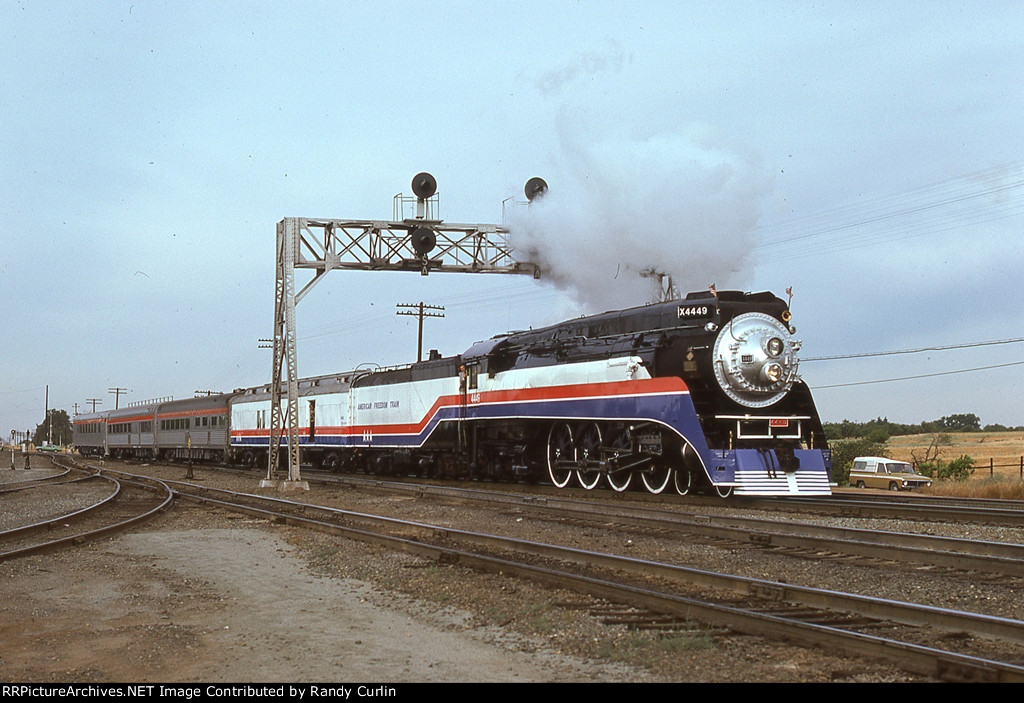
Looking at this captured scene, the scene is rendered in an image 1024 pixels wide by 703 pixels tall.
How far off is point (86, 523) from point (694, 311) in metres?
10.8

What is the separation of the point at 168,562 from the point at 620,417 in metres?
8.74

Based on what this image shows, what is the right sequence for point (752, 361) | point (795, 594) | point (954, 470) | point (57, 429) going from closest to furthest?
point (795, 594)
point (752, 361)
point (954, 470)
point (57, 429)

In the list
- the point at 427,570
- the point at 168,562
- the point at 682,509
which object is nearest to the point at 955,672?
the point at 427,570

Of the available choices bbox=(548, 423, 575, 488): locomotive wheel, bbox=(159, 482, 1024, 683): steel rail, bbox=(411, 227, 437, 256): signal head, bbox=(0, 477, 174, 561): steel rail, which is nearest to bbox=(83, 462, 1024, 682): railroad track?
bbox=(159, 482, 1024, 683): steel rail

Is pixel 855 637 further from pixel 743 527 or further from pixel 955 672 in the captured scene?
pixel 743 527

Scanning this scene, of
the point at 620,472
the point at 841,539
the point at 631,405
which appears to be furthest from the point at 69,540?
the point at 841,539

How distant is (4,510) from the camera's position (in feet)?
58.5

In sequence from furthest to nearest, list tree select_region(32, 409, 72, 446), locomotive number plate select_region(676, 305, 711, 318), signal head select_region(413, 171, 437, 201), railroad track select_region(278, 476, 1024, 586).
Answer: tree select_region(32, 409, 72, 446) < signal head select_region(413, 171, 437, 201) < locomotive number plate select_region(676, 305, 711, 318) < railroad track select_region(278, 476, 1024, 586)

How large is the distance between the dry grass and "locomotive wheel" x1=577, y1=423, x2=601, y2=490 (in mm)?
9023

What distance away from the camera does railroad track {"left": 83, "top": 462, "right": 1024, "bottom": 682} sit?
5.22 meters

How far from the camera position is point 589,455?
18562 millimetres

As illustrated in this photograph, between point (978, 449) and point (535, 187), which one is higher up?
point (535, 187)

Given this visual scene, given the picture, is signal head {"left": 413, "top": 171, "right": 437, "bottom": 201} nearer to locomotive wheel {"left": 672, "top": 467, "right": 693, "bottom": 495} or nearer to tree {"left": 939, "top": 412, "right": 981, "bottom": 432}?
locomotive wheel {"left": 672, "top": 467, "right": 693, "bottom": 495}

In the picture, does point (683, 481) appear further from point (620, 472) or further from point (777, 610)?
point (777, 610)
